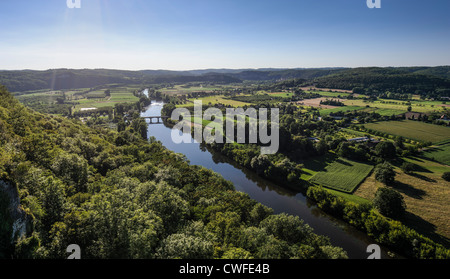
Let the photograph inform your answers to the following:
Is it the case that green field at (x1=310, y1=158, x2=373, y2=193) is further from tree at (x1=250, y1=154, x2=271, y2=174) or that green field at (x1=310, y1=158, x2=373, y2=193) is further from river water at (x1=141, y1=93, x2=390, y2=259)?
tree at (x1=250, y1=154, x2=271, y2=174)

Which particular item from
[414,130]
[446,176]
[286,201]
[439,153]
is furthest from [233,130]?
[414,130]

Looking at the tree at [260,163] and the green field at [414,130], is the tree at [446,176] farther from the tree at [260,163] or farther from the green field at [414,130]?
the tree at [260,163]

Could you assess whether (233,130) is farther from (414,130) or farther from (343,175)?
(414,130)

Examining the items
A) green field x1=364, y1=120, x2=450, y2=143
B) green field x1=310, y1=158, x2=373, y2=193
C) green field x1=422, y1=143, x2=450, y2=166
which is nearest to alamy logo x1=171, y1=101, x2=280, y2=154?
green field x1=310, y1=158, x2=373, y2=193

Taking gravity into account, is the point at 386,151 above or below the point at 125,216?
below

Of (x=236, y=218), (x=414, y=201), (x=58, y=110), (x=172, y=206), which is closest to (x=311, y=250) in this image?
Result: (x=236, y=218)
